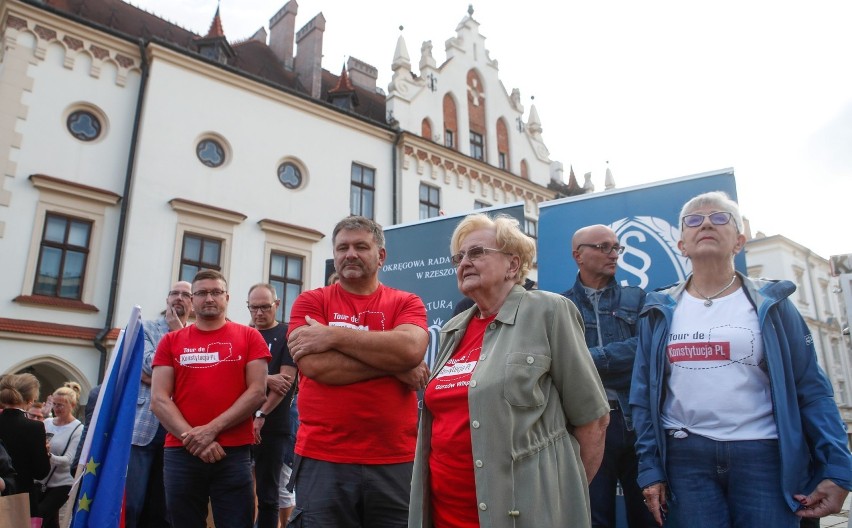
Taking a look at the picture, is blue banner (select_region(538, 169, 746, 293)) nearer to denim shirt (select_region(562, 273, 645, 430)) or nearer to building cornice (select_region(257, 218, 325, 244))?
denim shirt (select_region(562, 273, 645, 430))

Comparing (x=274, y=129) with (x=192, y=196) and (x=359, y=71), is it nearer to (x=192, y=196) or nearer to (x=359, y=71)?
(x=192, y=196)

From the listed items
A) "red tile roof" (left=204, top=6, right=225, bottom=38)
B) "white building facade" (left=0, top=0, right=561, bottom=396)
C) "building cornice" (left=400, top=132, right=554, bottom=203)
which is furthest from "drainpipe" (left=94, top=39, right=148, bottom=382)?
"building cornice" (left=400, top=132, right=554, bottom=203)

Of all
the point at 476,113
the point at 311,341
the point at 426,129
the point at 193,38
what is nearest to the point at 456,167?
the point at 426,129

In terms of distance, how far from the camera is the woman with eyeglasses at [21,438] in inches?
183

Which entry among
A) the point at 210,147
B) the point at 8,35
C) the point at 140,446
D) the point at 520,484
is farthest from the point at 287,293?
the point at 520,484

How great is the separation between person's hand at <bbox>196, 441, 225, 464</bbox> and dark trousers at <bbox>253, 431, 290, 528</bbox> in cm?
109

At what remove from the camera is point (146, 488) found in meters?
4.34

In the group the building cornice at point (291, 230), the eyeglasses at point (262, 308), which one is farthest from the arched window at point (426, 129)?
the eyeglasses at point (262, 308)

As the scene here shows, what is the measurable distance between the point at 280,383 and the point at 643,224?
10.2 ft

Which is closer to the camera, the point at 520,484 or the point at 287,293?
the point at 520,484

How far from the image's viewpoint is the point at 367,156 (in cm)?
1767

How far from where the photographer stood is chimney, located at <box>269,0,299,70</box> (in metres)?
20.1

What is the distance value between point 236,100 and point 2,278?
689 cm

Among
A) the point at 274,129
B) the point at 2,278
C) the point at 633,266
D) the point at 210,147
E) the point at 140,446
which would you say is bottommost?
the point at 140,446
